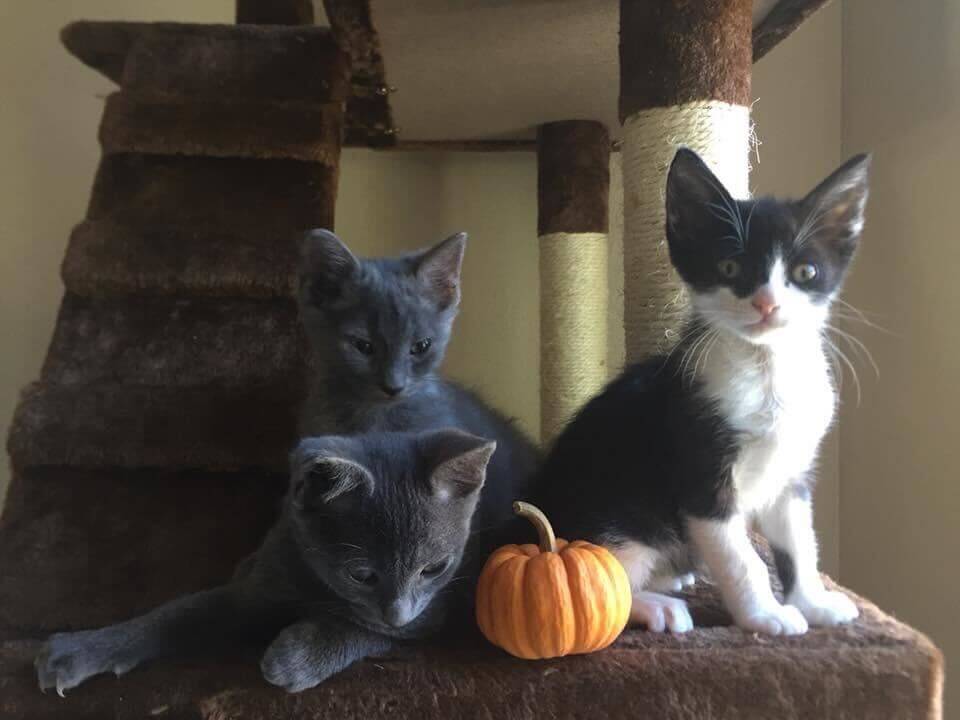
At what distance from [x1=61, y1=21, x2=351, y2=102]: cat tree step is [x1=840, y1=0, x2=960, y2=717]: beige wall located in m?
1.11

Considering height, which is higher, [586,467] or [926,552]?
[586,467]

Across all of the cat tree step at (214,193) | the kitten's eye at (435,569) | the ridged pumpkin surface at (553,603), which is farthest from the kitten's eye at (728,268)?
the cat tree step at (214,193)

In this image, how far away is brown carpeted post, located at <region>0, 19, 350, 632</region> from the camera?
1226 millimetres

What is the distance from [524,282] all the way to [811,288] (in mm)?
1362

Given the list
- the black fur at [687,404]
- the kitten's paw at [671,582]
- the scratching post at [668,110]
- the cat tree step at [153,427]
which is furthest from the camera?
the cat tree step at [153,427]

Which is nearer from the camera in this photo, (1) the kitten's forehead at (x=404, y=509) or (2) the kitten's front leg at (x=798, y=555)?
(1) the kitten's forehead at (x=404, y=509)

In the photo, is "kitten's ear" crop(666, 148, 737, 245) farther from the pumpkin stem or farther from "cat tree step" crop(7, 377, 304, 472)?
"cat tree step" crop(7, 377, 304, 472)

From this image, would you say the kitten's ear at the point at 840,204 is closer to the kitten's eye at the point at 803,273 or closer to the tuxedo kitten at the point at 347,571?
the kitten's eye at the point at 803,273

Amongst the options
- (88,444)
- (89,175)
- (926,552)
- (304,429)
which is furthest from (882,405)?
(89,175)

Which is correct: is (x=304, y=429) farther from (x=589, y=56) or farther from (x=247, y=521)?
(x=589, y=56)

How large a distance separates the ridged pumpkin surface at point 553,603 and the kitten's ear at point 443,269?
0.46 m

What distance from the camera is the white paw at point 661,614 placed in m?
0.91

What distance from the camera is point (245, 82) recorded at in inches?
58.9

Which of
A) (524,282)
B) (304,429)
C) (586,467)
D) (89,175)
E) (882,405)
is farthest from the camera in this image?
(524,282)
